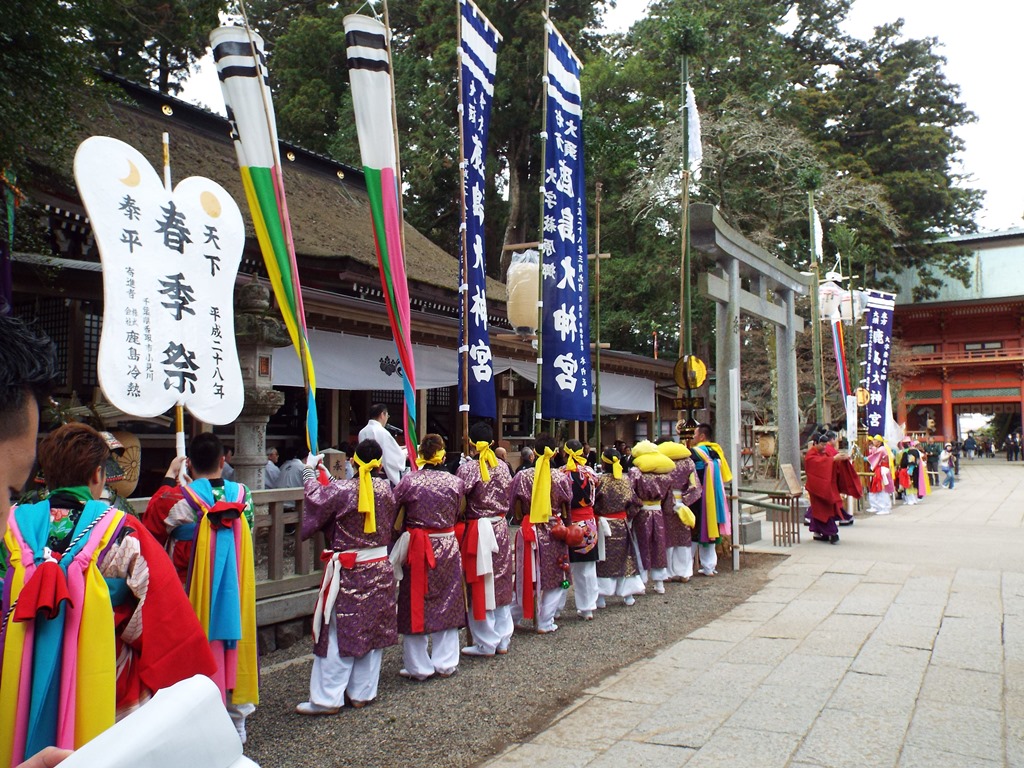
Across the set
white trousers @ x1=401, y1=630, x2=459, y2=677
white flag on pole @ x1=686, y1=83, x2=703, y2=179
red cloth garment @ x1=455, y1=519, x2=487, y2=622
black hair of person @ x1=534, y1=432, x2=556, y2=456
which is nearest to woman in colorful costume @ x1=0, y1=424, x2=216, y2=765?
white trousers @ x1=401, y1=630, x2=459, y2=677

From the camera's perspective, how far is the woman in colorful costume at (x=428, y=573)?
4.49 meters

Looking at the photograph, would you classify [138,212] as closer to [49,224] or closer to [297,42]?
[49,224]

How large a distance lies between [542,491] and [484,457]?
0.75 meters

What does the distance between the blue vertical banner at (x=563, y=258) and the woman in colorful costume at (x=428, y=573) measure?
1.96 m

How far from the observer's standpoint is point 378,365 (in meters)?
9.57

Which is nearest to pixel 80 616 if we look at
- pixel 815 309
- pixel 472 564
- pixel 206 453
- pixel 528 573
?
pixel 206 453

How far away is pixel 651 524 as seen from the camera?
6934 mm

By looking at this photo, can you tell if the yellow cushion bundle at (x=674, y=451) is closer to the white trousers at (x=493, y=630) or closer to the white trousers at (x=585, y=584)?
the white trousers at (x=585, y=584)

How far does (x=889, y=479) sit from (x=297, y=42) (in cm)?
1769

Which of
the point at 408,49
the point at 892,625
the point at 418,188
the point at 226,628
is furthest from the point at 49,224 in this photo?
the point at 408,49

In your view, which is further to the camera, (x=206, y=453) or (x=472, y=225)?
(x=472, y=225)

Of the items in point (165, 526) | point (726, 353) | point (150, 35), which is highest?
point (150, 35)

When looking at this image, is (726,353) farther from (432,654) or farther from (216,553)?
(216,553)

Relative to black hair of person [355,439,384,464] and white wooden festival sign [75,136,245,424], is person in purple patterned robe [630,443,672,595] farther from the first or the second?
white wooden festival sign [75,136,245,424]
